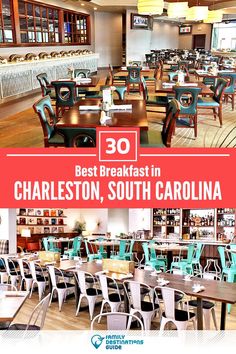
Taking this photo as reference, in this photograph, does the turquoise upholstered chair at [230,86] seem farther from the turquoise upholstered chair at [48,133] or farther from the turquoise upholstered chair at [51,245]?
the turquoise upholstered chair at [51,245]

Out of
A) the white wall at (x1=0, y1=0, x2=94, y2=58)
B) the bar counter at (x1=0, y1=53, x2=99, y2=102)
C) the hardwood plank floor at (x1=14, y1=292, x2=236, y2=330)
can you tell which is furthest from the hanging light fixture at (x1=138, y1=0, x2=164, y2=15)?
the hardwood plank floor at (x1=14, y1=292, x2=236, y2=330)

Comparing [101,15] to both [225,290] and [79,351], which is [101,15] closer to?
[225,290]

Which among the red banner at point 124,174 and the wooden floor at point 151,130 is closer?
the red banner at point 124,174

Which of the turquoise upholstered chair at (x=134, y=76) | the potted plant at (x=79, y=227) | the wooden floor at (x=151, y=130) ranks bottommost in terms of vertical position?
the potted plant at (x=79, y=227)

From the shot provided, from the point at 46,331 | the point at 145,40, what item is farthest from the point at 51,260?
the point at 145,40

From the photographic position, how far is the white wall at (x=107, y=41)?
4645 mm

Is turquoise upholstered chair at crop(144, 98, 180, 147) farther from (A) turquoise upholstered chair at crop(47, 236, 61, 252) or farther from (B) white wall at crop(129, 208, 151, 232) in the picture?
(A) turquoise upholstered chair at crop(47, 236, 61, 252)

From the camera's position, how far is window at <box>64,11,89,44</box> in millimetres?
6525

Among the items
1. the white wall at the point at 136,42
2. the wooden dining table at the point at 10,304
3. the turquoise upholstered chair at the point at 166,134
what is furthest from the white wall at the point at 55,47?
the wooden dining table at the point at 10,304

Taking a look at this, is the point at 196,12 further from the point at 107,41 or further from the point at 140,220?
the point at 140,220

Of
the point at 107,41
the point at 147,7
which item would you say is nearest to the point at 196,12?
the point at 107,41

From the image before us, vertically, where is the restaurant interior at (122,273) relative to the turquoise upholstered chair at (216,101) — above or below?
below

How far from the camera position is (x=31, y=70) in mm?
5227

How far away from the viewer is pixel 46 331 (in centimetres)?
326
